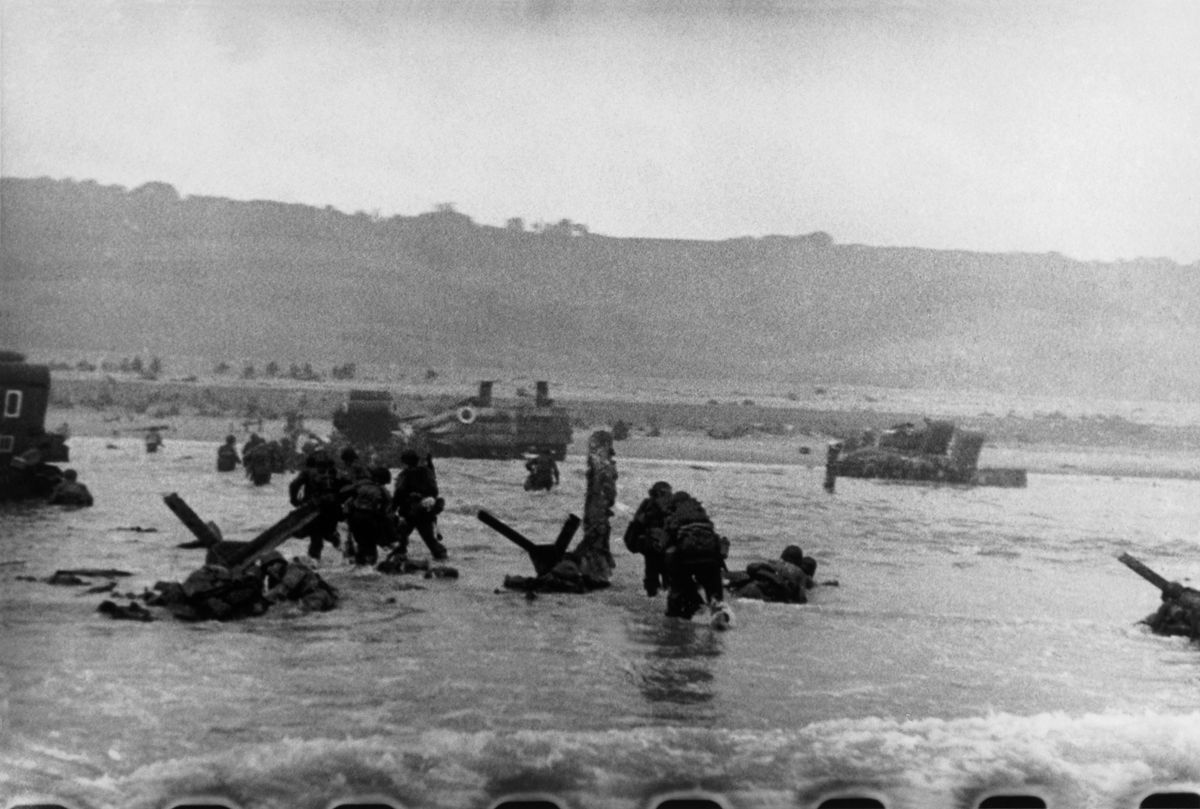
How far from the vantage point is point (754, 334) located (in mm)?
9633

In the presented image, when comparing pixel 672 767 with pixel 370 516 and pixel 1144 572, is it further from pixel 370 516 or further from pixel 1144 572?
pixel 1144 572

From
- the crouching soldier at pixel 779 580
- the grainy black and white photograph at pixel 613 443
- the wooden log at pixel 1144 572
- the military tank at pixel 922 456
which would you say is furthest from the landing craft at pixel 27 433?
the wooden log at pixel 1144 572

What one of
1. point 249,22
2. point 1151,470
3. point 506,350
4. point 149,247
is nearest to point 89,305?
point 149,247

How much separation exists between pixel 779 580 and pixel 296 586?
3.11 metres

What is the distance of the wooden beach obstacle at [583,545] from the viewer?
862 centimetres

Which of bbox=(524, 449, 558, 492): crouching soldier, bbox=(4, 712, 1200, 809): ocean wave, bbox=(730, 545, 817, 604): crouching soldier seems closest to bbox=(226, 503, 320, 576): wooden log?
bbox=(524, 449, 558, 492): crouching soldier

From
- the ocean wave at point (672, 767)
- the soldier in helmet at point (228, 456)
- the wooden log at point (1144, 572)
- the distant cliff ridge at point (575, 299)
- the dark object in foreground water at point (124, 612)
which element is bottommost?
the ocean wave at point (672, 767)

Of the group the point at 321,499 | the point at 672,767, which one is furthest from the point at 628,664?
the point at 321,499

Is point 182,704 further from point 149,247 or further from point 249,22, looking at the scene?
point 249,22

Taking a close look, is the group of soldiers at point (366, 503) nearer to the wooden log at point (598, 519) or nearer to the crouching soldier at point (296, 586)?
the crouching soldier at point (296, 586)

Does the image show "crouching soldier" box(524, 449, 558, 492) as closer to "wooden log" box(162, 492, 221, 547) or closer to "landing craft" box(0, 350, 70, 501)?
"wooden log" box(162, 492, 221, 547)

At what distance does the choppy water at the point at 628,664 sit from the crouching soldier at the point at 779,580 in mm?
112

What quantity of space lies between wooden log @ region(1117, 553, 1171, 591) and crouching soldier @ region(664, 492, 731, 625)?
2.79m

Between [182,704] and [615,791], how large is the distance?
2.40 m
